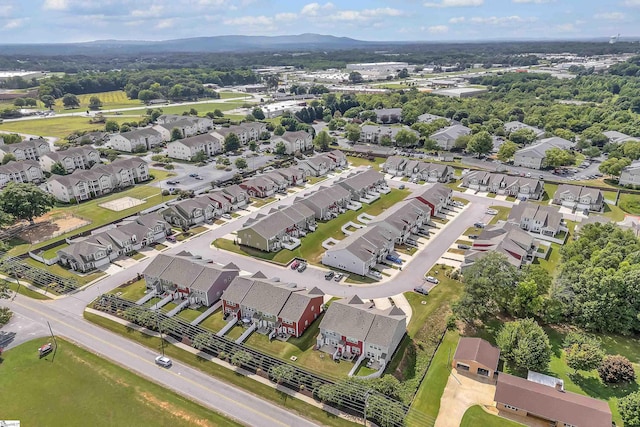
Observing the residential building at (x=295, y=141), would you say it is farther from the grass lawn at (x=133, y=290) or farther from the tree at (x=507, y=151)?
the grass lawn at (x=133, y=290)

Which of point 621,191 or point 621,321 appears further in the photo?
point 621,191

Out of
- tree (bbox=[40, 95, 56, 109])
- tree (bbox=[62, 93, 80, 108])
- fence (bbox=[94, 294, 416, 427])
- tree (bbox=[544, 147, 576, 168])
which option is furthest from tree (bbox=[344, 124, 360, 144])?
tree (bbox=[40, 95, 56, 109])

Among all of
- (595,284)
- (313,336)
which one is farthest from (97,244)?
(595,284)

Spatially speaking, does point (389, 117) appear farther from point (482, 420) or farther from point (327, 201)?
point (482, 420)

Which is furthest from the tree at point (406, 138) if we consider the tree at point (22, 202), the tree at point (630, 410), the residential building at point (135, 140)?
the tree at point (630, 410)

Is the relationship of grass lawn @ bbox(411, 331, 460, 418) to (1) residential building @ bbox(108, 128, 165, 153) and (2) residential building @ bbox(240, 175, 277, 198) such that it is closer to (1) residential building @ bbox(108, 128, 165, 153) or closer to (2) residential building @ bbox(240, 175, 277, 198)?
(2) residential building @ bbox(240, 175, 277, 198)

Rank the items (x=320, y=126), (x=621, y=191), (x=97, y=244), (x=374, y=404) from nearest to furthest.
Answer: (x=374, y=404) < (x=97, y=244) < (x=621, y=191) < (x=320, y=126)

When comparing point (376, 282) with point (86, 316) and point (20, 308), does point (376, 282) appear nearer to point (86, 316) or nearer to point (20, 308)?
point (86, 316)
